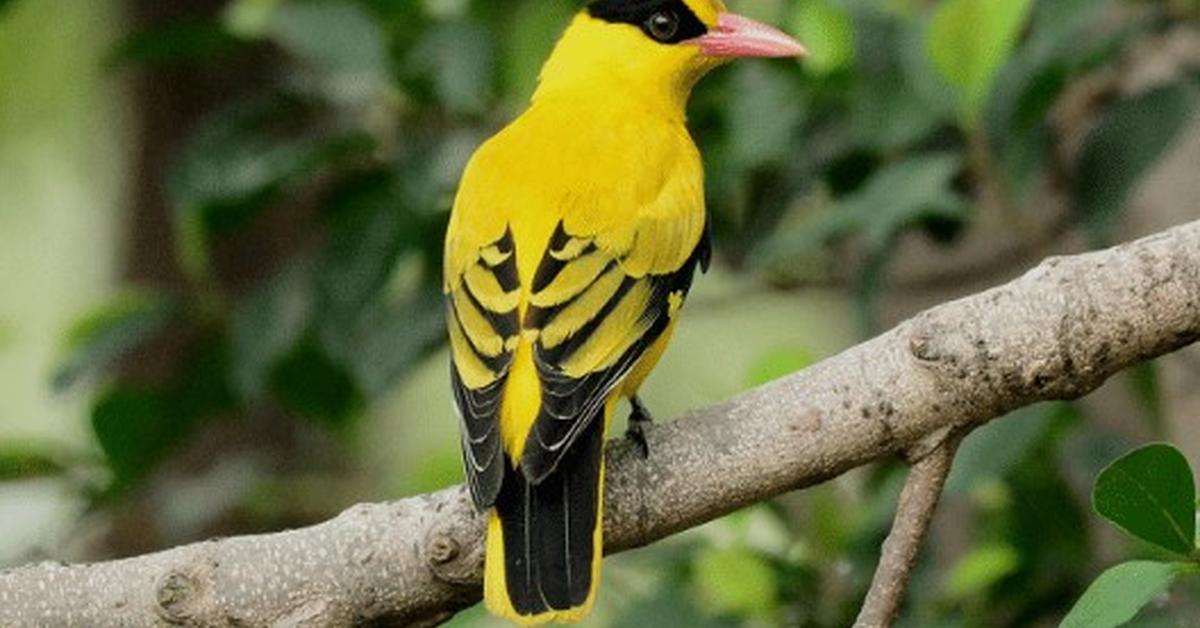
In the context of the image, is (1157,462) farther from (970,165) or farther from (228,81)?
(228,81)

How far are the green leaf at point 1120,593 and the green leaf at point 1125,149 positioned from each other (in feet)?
5.50

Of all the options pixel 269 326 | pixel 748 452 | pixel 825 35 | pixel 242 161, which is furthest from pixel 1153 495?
pixel 242 161

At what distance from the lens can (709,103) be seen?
4.50m

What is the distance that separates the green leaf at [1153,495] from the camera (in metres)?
2.42

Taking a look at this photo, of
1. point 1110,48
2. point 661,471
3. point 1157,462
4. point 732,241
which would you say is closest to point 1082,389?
point 1157,462

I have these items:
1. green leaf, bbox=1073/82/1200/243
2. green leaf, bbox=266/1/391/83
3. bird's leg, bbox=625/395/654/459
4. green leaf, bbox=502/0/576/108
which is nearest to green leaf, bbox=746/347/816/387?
bird's leg, bbox=625/395/654/459

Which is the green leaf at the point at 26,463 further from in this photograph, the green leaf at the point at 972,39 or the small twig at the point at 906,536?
the small twig at the point at 906,536

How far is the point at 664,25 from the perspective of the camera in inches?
165

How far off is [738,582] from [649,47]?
38.2 inches

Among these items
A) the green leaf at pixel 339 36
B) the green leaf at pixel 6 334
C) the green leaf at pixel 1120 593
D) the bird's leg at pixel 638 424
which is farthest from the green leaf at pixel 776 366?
the green leaf at pixel 6 334

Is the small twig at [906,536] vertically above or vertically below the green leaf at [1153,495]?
below

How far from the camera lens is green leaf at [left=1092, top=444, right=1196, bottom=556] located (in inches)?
95.2

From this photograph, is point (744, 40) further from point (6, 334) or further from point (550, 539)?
point (6, 334)

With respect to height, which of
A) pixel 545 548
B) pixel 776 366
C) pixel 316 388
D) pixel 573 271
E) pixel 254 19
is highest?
pixel 573 271
